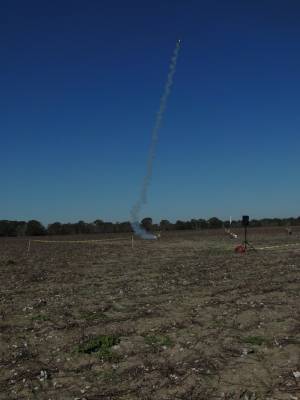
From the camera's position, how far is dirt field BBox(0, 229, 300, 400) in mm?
8422

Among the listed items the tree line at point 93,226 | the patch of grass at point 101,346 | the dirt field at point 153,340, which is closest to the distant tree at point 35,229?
the tree line at point 93,226

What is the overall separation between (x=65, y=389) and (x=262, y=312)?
6.59 metres

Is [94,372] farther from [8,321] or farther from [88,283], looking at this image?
[88,283]

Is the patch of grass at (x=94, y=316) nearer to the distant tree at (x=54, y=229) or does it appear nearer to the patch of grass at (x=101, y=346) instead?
the patch of grass at (x=101, y=346)

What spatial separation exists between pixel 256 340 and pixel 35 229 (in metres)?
126

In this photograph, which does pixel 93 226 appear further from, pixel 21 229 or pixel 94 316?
pixel 94 316

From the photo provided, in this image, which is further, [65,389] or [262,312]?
[262,312]

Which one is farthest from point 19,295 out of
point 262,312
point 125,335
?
point 262,312

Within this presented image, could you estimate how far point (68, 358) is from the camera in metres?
10.2

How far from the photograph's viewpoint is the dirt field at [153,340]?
332 inches

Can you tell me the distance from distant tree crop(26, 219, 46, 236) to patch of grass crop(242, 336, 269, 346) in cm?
12429

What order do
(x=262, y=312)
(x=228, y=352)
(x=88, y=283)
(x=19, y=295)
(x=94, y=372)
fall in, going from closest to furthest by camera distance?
1. (x=94, y=372)
2. (x=228, y=352)
3. (x=262, y=312)
4. (x=19, y=295)
5. (x=88, y=283)

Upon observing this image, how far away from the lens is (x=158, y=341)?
1105 centimetres

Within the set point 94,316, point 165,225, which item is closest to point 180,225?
point 165,225
